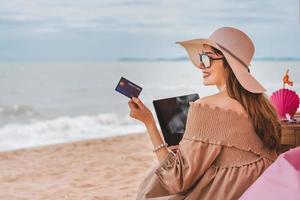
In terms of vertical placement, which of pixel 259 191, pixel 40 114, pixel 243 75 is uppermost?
pixel 243 75

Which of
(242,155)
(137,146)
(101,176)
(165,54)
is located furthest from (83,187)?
(165,54)

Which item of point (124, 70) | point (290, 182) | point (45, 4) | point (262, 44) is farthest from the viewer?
point (124, 70)

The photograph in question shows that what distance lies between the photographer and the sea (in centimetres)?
955

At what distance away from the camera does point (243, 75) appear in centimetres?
174

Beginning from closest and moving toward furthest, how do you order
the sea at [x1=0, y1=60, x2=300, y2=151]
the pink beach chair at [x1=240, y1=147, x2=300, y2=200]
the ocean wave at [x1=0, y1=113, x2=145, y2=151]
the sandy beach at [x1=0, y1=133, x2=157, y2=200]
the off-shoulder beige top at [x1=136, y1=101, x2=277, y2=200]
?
the pink beach chair at [x1=240, y1=147, x2=300, y2=200] < the off-shoulder beige top at [x1=136, y1=101, x2=277, y2=200] < the sandy beach at [x1=0, y1=133, x2=157, y2=200] < the ocean wave at [x1=0, y1=113, x2=145, y2=151] < the sea at [x1=0, y1=60, x2=300, y2=151]

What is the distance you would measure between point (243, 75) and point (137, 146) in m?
4.69

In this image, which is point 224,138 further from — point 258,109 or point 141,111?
point 141,111

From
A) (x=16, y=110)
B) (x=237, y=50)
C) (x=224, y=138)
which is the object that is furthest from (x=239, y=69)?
(x=16, y=110)

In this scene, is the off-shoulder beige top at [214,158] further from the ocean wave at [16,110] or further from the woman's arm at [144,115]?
the ocean wave at [16,110]

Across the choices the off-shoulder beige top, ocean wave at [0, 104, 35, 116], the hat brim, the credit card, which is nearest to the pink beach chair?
the off-shoulder beige top

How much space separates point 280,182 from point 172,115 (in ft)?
1.97

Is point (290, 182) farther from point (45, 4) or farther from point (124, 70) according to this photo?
point (124, 70)

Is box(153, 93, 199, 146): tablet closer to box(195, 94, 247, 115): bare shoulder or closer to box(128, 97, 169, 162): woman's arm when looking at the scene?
box(128, 97, 169, 162): woman's arm

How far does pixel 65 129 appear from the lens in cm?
981
